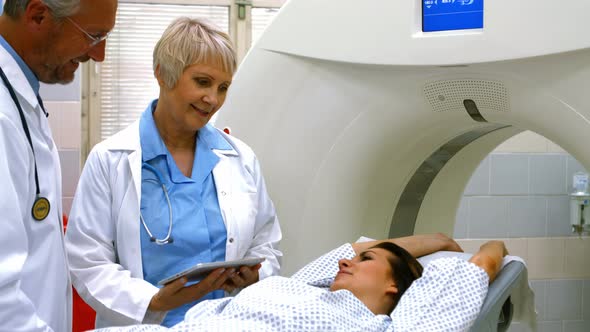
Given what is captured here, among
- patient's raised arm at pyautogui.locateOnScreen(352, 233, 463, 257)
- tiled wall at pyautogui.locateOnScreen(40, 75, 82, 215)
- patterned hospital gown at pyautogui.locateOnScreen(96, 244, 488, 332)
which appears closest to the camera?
patterned hospital gown at pyautogui.locateOnScreen(96, 244, 488, 332)

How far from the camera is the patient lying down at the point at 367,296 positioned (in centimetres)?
133

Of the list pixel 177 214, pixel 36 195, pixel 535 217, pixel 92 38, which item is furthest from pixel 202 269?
pixel 535 217

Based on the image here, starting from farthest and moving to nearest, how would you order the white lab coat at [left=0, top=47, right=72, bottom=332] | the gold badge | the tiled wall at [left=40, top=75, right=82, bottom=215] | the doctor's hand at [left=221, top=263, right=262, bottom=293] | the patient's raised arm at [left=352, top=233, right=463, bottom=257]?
1. the tiled wall at [left=40, top=75, right=82, bottom=215]
2. the patient's raised arm at [left=352, top=233, right=463, bottom=257]
3. the doctor's hand at [left=221, top=263, right=262, bottom=293]
4. the gold badge
5. the white lab coat at [left=0, top=47, right=72, bottom=332]

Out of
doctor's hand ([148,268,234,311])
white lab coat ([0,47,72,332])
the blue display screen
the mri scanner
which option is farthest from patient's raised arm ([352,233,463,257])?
white lab coat ([0,47,72,332])

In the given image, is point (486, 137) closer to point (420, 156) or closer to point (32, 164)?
point (420, 156)

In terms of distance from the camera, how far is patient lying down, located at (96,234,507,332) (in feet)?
4.36

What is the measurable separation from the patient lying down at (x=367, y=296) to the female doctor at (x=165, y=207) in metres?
0.12

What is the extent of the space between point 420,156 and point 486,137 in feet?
0.71

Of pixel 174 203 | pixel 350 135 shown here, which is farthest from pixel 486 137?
pixel 174 203

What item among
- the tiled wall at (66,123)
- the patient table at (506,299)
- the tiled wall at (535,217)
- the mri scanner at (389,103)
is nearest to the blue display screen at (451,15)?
the mri scanner at (389,103)

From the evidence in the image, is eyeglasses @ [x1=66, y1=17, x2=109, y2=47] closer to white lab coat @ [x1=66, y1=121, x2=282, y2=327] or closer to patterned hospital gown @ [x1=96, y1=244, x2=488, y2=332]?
white lab coat @ [x1=66, y1=121, x2=282, y2=327]

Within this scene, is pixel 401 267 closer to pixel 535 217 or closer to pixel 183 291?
pixel 183 291

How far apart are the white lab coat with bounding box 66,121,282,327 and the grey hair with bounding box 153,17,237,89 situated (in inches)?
6.8

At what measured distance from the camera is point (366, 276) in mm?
1593
